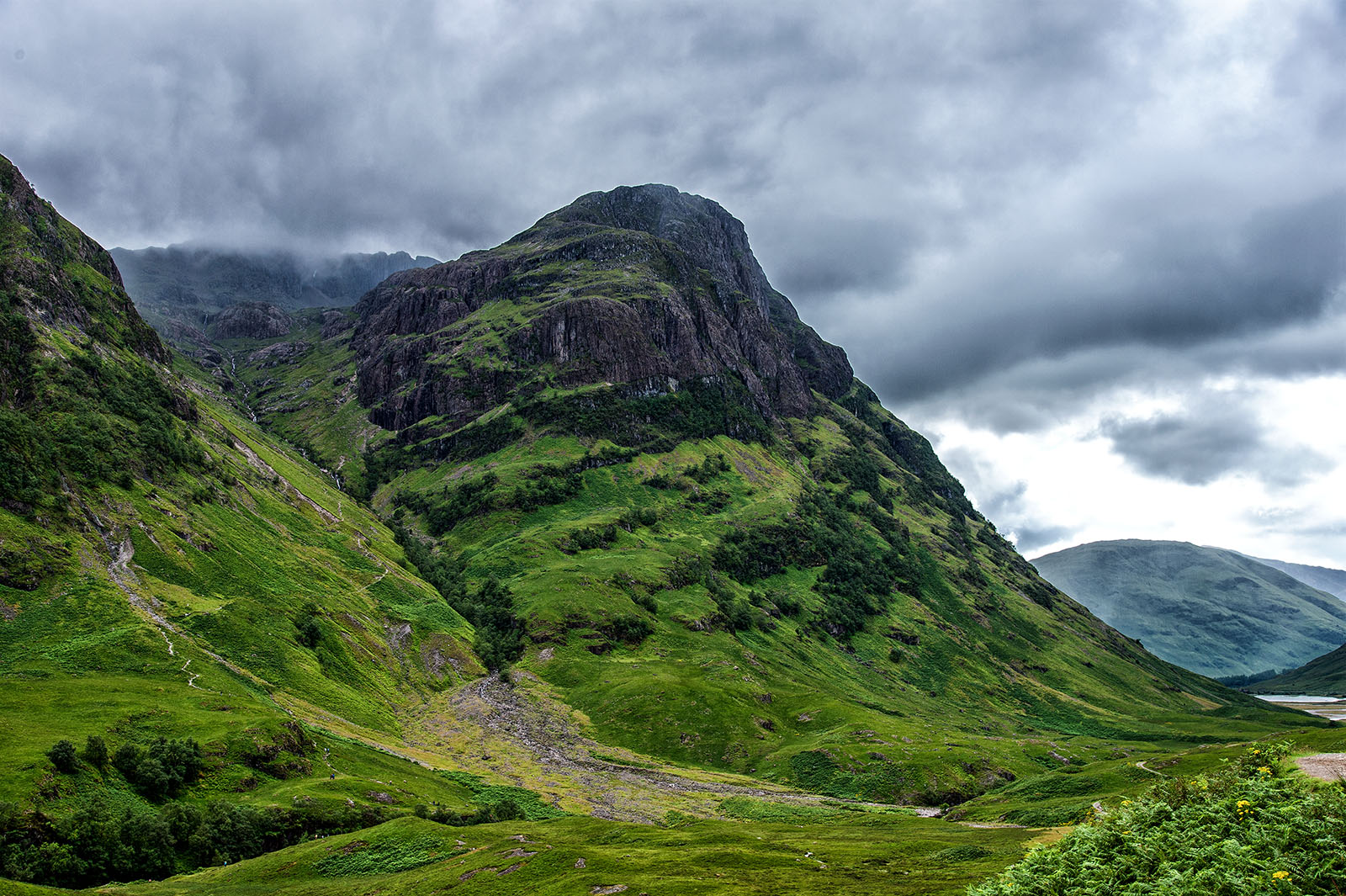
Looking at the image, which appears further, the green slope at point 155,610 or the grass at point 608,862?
the green slope at point 155,610

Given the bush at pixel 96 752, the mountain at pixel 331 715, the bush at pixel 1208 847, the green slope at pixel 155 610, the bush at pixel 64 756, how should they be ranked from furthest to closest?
the green slope at pixel 155 610 < the bush at pixel 96 752 < the bush at pixel 64 756 < the mountain at pixel 331 715 < the bush at pixel 1208 847

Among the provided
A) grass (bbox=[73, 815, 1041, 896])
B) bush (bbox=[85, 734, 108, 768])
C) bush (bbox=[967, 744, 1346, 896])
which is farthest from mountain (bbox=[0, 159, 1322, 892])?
bush (bbox=[967, 744, 1346, 896])

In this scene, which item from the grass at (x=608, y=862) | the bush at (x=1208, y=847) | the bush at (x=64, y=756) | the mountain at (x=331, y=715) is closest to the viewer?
the bush at (x=1208, y=847)

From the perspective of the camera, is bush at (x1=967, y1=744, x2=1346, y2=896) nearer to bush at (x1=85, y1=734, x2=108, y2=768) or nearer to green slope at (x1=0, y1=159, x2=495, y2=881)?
green slope at (x1=0, y1=159, x2=495, y2=881)

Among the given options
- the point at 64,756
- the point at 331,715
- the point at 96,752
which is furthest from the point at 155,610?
the point at 64,756

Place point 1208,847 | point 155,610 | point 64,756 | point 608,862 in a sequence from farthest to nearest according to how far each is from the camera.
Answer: point 155,610 < point 64,756 < point 608,862 < point 1208,847

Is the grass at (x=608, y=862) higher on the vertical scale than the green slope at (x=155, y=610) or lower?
lower

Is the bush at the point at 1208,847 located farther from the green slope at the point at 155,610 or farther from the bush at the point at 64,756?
the bush at the point at 64,756

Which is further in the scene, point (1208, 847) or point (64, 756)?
point (64, 756)

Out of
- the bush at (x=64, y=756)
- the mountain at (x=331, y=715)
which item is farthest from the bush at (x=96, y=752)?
the bush at (x=64, y=756)

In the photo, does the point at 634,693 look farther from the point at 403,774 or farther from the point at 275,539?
the point at 275,539

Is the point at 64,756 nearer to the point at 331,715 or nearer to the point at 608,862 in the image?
the point at 608,862

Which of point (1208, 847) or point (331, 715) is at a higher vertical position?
point (1208, 847)

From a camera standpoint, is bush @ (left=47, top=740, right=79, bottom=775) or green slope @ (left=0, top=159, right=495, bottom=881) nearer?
bush @ (left=47, top=740, right=79, bottom=775)
